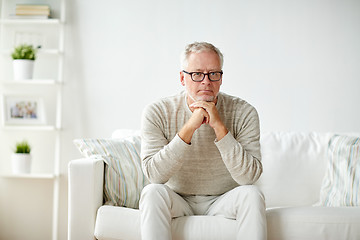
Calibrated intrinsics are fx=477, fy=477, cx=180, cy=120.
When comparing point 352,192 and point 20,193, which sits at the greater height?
point 352,192

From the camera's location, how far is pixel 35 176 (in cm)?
337

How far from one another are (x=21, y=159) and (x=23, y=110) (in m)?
0.37

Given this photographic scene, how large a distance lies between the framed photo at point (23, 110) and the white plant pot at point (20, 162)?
25 cm

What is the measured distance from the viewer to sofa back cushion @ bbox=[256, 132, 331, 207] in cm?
278

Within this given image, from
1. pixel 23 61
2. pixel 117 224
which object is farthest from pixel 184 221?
pixel 23 61

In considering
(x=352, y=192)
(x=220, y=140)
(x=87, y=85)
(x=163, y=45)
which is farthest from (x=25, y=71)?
(x=352, y=192)

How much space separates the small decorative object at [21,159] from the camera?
3.36 metres

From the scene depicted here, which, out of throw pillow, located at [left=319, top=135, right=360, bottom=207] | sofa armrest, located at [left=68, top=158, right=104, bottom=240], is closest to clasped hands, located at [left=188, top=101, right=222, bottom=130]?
sofa armrest, located at [left=68, top=158, right=104, bottom=240]

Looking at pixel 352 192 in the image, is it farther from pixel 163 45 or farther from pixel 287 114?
pixel 163 45

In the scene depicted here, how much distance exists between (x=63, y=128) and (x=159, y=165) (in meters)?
1.67

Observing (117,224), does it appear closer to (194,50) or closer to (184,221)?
(184,221)

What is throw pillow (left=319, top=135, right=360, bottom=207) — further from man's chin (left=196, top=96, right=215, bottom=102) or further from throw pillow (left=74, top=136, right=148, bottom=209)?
throw pillow (left=74, top=136, right=148, bottom=209)

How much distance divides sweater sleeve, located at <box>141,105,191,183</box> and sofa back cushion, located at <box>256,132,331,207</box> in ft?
2.65

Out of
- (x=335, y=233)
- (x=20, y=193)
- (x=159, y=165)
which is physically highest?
(x=159, y=165)
